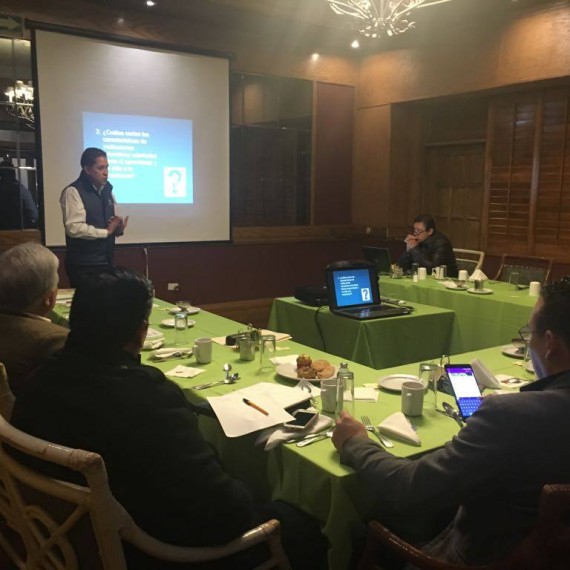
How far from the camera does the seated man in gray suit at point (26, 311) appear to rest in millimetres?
1861

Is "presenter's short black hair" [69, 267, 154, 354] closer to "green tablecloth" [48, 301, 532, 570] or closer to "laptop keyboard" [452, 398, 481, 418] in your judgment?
"green tablecloth" [48, 301, 532, 570]

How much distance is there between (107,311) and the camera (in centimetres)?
135

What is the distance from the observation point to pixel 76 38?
5.18 meters

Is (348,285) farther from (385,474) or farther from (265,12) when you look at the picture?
(265,12)

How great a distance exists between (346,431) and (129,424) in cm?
61

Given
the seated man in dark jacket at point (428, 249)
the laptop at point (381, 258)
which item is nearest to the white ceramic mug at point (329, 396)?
the laptop at point (381, 258)

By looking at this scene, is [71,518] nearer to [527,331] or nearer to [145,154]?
[527,331]

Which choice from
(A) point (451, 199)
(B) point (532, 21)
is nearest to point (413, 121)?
(A) point (451, 199)

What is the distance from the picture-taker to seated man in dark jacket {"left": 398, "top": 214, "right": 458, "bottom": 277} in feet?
17.1

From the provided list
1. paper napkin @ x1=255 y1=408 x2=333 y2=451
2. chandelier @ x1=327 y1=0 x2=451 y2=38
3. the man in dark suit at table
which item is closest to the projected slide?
chandelier @ x1=327 y1=0 x2=451 y2=38

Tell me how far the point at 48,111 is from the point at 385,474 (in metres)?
4.74

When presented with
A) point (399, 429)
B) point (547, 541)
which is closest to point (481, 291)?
point (399, 429)

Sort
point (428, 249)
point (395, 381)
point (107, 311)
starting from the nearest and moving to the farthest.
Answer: point (107, 311) → point (395, 381) → point (428, 249)

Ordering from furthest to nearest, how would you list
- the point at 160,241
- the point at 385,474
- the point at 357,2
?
1. the point at 160,241
2. the point at 357,2
3. the point at 385,474
